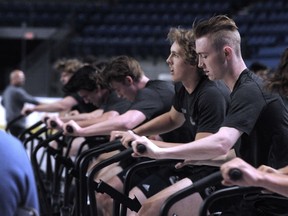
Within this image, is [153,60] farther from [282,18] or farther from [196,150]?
[196,150]

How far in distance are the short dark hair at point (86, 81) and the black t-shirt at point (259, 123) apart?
7.96 feet

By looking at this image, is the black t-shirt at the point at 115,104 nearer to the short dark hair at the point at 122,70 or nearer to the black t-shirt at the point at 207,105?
the short dark hair at the point at 122,70

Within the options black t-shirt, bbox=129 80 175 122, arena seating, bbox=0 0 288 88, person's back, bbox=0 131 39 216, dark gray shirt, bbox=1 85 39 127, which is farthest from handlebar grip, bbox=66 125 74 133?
arena seating, bbox=0 0 288 88

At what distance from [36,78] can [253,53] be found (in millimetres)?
4705

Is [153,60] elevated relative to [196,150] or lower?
lower

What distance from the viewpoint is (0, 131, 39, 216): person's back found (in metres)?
1.89

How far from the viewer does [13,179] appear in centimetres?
189

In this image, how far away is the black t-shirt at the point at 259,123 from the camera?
2.86 m

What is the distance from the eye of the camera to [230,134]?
2812 millimetres

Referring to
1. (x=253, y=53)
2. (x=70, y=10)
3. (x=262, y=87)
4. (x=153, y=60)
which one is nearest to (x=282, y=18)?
(x=253, y=53)

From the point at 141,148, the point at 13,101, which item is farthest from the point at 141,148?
the point at 13,101

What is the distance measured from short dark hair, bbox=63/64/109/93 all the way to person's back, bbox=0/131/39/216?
3350mm

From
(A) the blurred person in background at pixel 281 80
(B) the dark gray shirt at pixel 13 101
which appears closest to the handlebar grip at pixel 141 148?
(A) the blurred person in background at pixel 281 80

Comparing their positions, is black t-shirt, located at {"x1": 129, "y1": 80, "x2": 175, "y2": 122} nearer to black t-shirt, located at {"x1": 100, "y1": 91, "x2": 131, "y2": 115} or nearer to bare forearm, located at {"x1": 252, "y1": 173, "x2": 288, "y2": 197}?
black t-shirt, located at {"x1": 100, "y1": 91, "x2": 131, "y2": 115}
